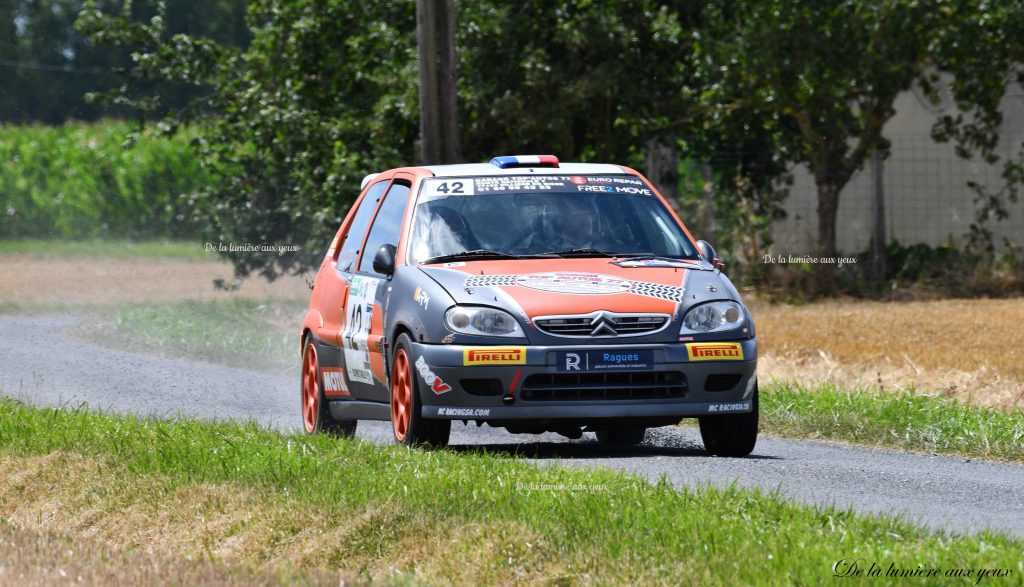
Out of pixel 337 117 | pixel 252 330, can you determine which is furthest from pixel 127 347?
pixel 337 117

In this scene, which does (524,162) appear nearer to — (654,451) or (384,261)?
(384,261)

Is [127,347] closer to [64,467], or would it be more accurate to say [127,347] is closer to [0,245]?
[64,467]

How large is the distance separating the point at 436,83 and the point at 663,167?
7915 mm

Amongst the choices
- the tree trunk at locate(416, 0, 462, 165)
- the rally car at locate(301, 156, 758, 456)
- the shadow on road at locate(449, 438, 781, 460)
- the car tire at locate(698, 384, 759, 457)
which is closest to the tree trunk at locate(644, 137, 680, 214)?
the tree trunk at locate(416, 0, 462, 165)

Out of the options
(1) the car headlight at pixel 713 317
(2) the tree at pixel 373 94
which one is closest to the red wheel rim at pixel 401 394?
(1) the car headlight at pixel 713 317

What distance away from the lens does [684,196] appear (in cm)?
2673

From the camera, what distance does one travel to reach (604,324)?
372 inches

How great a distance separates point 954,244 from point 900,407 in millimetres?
14920

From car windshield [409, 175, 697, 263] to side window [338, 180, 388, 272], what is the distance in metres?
0.94

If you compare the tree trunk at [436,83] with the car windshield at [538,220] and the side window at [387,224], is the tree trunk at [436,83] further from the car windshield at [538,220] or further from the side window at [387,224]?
the car windshield at [538,220]

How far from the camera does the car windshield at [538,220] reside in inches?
408

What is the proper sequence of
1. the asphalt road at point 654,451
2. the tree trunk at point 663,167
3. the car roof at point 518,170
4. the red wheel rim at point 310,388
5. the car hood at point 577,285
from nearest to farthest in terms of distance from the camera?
the asphalt road at point 654,451, the car hood at point 577,285, the car roof at point 518,170, the red wheel rim at point 310,388, the tree trunk at point 663,167

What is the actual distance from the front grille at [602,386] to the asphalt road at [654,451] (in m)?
0.36

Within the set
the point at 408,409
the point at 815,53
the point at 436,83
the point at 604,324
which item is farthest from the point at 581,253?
the point at 815,53
